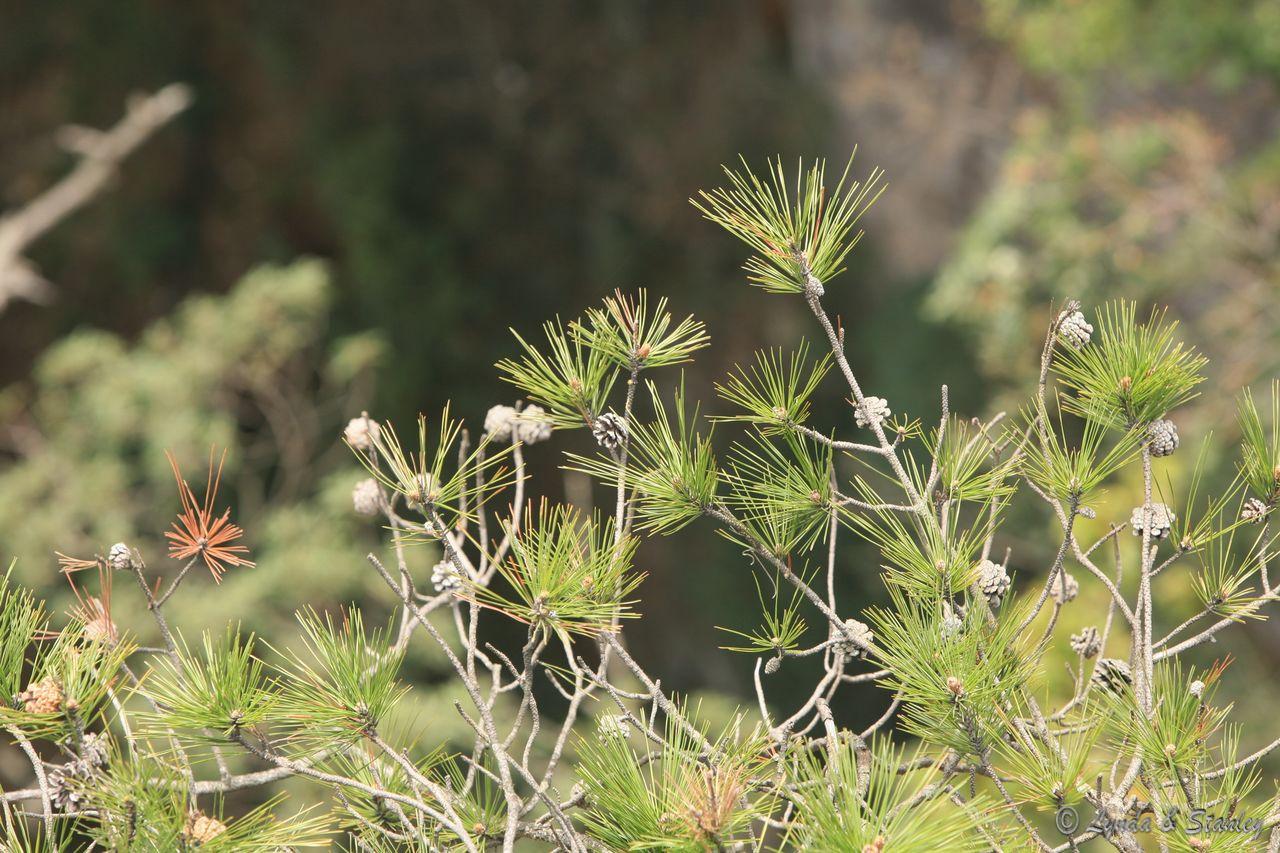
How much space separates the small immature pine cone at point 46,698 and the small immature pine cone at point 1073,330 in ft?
2.05

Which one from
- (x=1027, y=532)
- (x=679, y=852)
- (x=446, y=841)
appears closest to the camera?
(x=679, y=852)

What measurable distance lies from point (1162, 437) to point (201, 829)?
606 millimetres

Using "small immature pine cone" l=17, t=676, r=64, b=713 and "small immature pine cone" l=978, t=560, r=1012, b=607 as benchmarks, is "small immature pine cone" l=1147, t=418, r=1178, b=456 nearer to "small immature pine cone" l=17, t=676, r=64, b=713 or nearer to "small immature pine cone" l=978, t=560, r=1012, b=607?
"small immature pine cone" l=978, t=560, r=1012, b=607

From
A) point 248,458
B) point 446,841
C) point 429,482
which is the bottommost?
point 248,458

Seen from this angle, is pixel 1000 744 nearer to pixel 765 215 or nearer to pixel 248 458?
pixel 765 215

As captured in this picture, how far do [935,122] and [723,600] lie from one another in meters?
1.95

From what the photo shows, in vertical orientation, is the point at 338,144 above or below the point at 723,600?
above

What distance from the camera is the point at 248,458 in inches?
162

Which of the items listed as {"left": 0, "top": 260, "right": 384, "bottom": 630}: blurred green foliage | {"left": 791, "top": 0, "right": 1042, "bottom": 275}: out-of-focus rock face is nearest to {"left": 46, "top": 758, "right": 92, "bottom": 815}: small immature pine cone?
{"left": 0, "top": 260, "right": 384, "bottom": 630}: blurred green foliage

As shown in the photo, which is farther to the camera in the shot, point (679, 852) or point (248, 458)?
point (248, 458)

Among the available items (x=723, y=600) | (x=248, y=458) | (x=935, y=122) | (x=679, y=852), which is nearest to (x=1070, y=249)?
(x=935, y=122)

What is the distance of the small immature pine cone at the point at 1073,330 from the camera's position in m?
0.73

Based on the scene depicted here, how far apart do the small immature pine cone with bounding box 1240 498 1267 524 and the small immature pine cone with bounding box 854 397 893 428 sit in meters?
0.22

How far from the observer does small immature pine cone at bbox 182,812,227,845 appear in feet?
2.23
